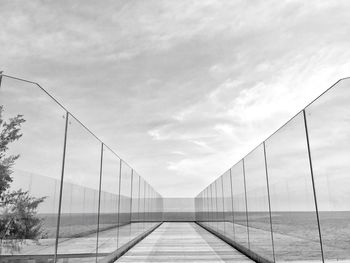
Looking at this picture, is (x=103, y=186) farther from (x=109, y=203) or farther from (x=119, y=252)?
(x=119, y=252)

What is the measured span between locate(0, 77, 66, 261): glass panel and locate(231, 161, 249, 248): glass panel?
20.0 feet

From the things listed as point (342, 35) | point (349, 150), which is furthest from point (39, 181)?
point (342, 35)

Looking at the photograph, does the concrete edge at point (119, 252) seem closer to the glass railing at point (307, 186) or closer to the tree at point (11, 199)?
the glass railing at point (307, 186)

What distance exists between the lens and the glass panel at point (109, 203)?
6516 millimetres

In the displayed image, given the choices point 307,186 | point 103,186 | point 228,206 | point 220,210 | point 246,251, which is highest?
point 103,186

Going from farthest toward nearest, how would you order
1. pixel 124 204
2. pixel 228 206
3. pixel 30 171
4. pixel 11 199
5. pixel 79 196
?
pixel 228 206 → pixel 124 204 → pixel 79 196 → pixel 30 171 → pixel 11 199

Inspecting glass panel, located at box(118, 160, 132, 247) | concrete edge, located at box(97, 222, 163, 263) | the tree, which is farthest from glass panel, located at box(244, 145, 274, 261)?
the tree

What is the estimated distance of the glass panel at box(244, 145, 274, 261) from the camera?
6660 millimetres

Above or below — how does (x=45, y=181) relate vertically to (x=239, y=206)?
above

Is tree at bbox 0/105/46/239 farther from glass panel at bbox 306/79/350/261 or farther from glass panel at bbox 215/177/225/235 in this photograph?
glass panel at bbox 215/177/225/235

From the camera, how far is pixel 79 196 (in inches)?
191

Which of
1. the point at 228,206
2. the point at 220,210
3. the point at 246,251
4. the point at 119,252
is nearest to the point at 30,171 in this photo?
the point at 119,252

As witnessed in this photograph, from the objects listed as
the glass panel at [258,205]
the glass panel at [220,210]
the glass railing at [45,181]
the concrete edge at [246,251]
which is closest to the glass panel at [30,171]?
the glass railing at [45,181]

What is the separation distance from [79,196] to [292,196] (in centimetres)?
324
